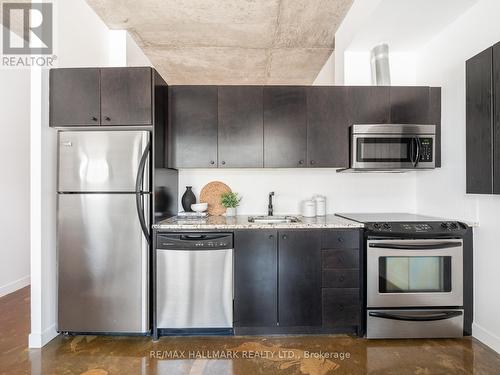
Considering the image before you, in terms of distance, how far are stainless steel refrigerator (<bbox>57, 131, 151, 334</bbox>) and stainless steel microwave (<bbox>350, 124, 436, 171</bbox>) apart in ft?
6.28

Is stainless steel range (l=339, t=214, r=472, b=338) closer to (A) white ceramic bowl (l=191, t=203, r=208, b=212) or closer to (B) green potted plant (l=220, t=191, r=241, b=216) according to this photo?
(B) green potted plant (l=220, t=191, r=241, b=216)

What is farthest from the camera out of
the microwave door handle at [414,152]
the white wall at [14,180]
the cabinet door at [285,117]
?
the white wall at [14,180]

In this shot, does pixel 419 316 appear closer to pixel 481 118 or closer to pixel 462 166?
pixel 462 166

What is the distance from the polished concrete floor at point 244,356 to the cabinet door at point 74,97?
1.82 m

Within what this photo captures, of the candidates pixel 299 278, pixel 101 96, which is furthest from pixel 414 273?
pixel 101 96

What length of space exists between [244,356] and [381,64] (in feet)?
9.57

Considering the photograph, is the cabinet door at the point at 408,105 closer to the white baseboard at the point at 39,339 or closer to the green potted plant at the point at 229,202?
the green potted plant at the point at 229,202

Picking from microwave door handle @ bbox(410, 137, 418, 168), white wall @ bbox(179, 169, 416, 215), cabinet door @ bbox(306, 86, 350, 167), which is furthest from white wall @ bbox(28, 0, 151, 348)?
microwave door handle @ bbox(410, 137, 418, 168)

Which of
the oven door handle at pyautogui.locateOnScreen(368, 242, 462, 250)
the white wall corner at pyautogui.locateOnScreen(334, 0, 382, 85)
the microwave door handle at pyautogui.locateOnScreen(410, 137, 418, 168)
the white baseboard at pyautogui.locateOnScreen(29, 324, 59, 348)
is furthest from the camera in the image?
the microwave door handle at pyautogui.locateOnScreen(410, 137, 418, 168)

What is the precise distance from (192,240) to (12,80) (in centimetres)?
313

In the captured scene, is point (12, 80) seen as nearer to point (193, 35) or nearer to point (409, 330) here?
point (193, 35)

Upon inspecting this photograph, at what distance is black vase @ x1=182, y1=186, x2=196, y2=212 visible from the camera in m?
3.04

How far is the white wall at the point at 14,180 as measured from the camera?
3.36 m

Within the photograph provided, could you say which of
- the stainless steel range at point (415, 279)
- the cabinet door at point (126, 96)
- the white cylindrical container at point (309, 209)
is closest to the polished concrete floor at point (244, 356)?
the stainless steel range at point (415, 279)
